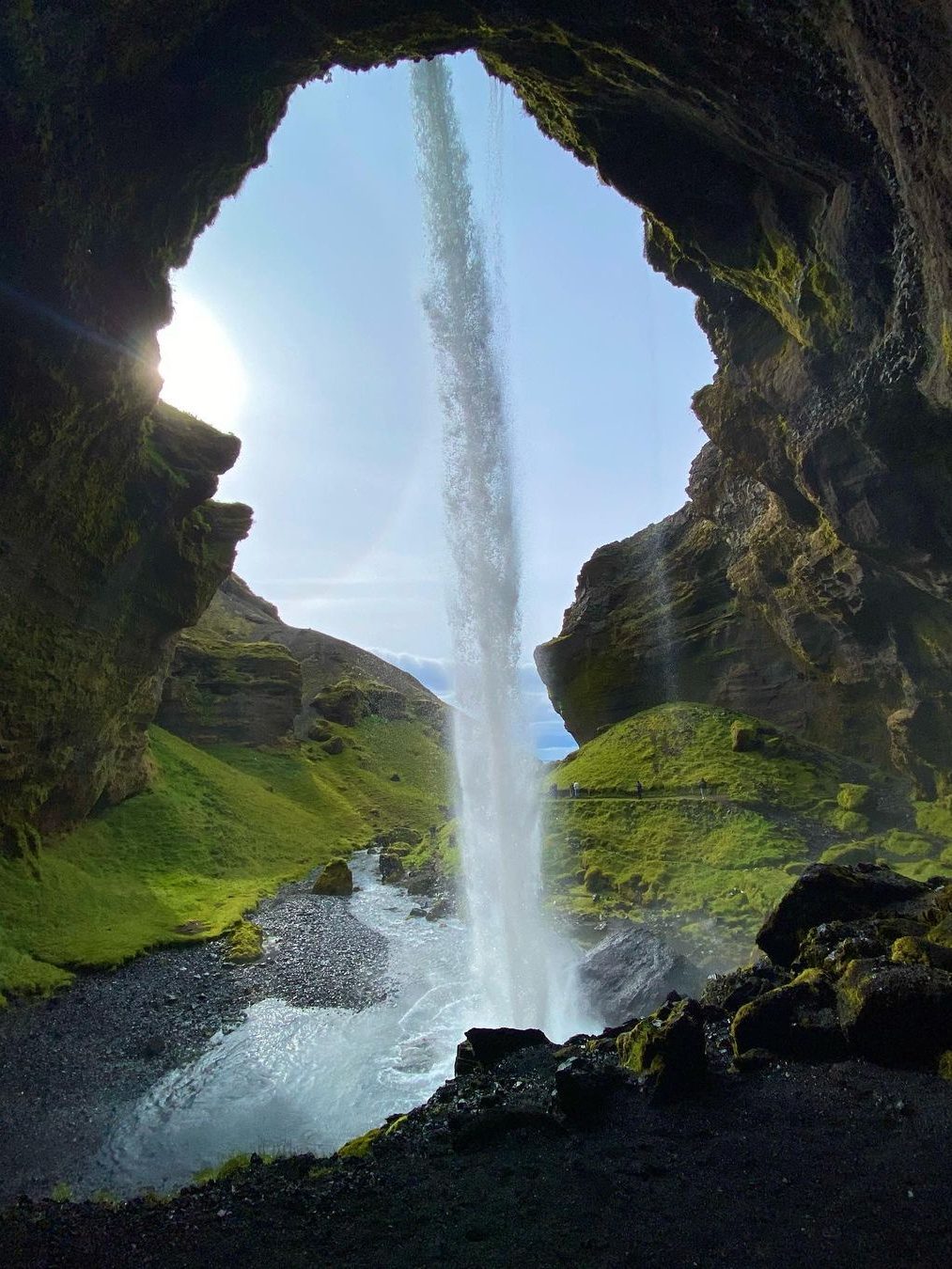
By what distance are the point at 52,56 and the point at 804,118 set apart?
18.0 m

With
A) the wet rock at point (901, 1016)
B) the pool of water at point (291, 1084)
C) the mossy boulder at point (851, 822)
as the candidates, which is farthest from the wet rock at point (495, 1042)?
the mossy boulder at point (851, 822)

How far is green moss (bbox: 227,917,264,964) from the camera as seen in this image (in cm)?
2198

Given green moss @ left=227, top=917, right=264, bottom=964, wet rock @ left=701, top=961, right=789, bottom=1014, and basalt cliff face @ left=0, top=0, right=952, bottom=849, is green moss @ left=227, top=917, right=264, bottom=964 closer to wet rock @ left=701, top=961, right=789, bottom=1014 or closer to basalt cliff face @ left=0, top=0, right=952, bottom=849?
basalt cliff face @ left=0, top=0, right=952, bottom=849

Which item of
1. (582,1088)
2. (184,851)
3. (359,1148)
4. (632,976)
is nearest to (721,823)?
(632,976)

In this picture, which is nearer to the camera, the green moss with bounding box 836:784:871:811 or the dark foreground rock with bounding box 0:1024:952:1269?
the dark foreground rock with bounding box 0:1024:952:1269

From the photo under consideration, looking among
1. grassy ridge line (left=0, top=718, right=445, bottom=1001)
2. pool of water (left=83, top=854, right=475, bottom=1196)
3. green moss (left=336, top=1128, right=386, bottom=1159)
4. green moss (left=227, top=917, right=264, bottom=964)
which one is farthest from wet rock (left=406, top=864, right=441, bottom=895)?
green moss (left=336, top=1128, right=386, bottom=1159)

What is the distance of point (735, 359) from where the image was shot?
2350 cm

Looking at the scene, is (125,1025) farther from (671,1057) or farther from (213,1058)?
(671,1057)

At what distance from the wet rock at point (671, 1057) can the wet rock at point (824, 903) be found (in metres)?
5.76

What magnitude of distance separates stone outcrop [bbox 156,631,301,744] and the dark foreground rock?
183 feet

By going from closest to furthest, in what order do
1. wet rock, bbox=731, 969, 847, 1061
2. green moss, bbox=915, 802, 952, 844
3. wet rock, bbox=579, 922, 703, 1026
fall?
wet rock, bbox=731, 969, 847, 1061 < wet rock, bbox=579, 922, 703, 1026 < green moss, bbox=915, 802, 952, 844

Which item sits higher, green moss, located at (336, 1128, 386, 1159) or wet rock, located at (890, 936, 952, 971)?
wet rock, located at (890, 936, 952, 971)

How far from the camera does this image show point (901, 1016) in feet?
28.8

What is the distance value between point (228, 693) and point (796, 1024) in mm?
61497
